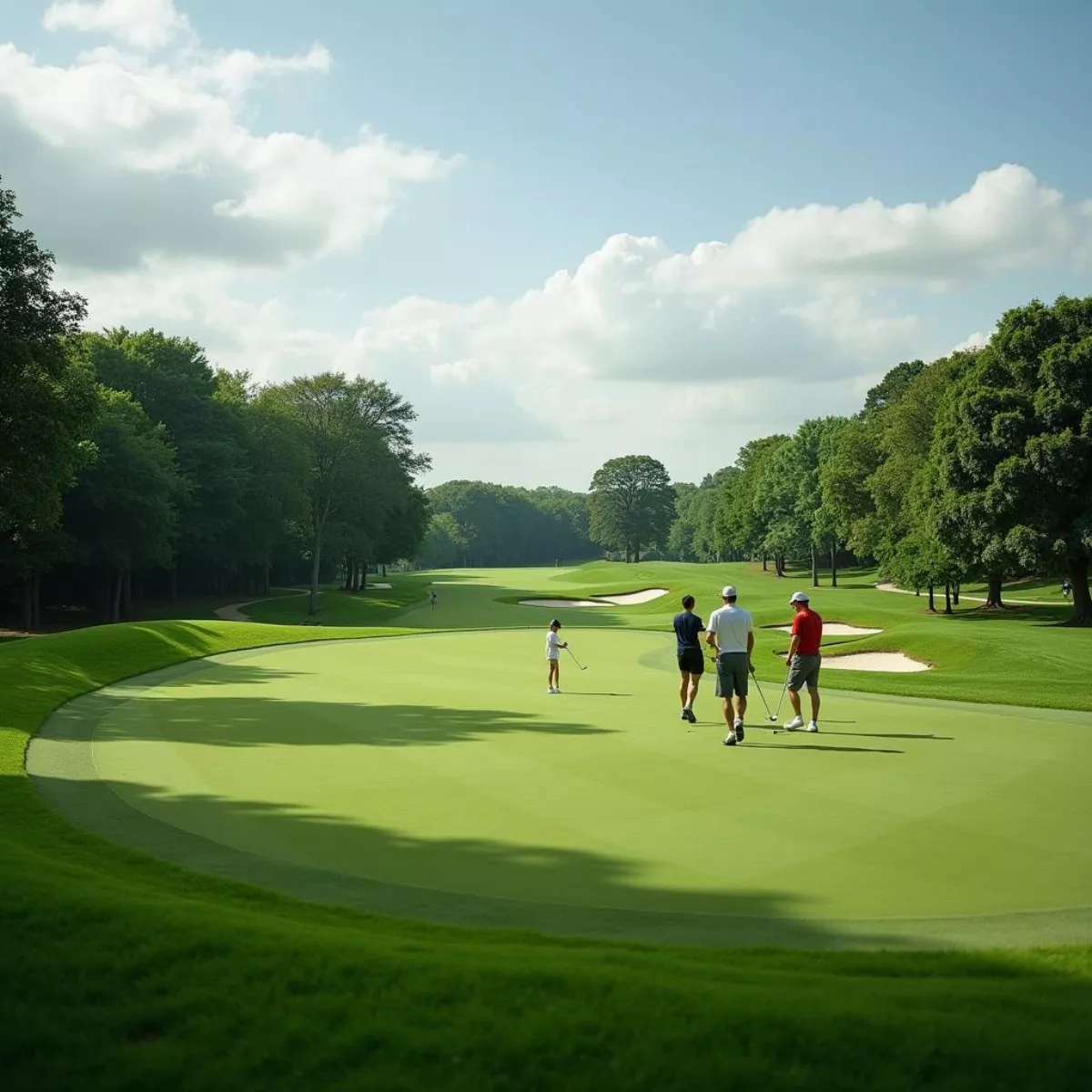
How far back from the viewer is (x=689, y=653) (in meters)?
18.1

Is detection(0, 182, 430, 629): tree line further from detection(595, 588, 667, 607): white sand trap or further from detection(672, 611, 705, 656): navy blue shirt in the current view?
detection(672, 611, 705, 656): navy blue shirt

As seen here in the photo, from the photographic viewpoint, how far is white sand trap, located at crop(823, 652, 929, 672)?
1185 inches

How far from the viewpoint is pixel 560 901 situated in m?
8.25

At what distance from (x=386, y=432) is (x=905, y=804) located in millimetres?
67763

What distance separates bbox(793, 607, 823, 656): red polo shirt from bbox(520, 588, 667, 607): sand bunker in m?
52.5

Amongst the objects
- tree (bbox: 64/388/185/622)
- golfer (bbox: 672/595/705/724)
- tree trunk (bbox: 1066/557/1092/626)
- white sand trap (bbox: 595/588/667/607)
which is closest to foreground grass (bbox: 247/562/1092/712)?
white sand trap (bbox: 595/588/667/607)

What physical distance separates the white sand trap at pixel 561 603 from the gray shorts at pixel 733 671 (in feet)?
177

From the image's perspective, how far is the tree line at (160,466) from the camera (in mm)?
34625

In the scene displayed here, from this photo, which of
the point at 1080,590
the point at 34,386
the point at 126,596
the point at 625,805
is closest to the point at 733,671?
the point at 625,805

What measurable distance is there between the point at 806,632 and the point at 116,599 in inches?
1978

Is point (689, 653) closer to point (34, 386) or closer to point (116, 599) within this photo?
point (34, 386)

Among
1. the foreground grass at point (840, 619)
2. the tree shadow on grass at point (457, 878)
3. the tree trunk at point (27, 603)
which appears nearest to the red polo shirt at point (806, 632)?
the foreground grass at point (840, 619)

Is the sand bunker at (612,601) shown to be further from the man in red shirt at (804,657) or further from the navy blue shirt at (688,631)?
the man in red shirt at (804,657)

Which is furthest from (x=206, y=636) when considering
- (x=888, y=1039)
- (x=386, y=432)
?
(x=386, y=432)
